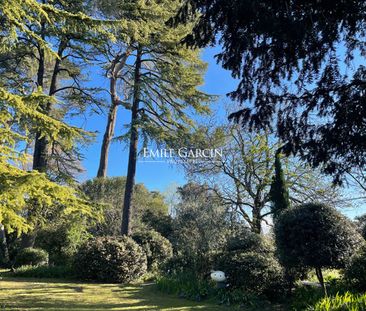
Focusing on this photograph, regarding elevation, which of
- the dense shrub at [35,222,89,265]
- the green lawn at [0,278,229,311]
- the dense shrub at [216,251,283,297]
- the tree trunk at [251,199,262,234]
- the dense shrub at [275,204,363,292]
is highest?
the tree trunk at [251,199,262,234]

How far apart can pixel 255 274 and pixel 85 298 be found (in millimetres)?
4008

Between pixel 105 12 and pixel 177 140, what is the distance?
6.82 meters

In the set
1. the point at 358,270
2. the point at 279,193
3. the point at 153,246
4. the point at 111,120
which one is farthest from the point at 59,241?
the point at 358,270

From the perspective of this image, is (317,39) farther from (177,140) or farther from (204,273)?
(177,140)

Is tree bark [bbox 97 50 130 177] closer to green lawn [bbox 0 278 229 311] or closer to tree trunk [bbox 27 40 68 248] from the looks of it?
tree trunk [bbox 27 40 68 248]

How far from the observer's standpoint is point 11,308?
705 centimetres

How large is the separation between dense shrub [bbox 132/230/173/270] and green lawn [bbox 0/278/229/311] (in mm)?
3790

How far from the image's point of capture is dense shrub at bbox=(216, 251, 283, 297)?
8.98m

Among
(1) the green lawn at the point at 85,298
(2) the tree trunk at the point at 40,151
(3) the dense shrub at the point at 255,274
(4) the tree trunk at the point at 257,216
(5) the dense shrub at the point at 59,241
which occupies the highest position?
(2) the tree trunk at the point at 40,151

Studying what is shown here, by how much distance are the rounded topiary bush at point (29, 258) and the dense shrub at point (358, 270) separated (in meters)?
11.3

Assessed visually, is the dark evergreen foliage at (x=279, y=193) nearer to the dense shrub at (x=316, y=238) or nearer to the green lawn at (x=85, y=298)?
the green lawn at (x=85, y=298)

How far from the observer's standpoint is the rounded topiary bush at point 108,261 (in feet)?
40.8

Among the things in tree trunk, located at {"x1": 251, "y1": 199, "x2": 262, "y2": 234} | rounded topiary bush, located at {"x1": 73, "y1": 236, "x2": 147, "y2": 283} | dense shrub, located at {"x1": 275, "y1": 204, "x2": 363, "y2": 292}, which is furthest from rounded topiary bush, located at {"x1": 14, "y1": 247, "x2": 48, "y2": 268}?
dense shrub, located at {"x1": 275, "y1": 204, "x2": 363, "y2": 292}

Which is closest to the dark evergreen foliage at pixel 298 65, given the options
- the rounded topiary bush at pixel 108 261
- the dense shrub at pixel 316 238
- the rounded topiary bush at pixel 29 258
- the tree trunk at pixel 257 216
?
the dense shrub at pixel 316 238
